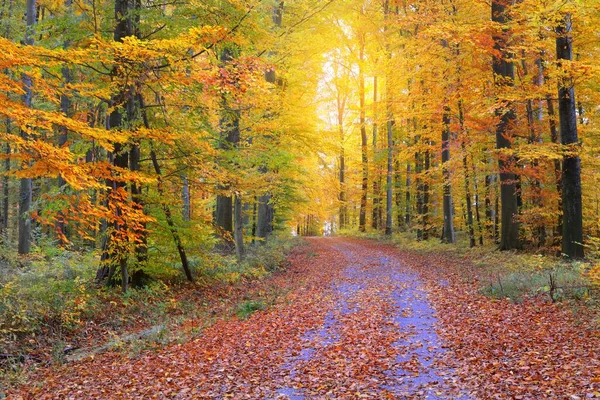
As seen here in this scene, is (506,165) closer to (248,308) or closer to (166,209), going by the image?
(248,308)

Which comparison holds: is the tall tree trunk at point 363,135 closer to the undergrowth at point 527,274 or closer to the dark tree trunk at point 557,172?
the dark tree trunk at point 557,172

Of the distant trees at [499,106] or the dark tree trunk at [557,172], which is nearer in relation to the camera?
the distant trees at [499,106]

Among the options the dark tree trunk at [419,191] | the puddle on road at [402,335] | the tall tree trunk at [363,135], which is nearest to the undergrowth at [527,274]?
the puddle on road at [402,335]

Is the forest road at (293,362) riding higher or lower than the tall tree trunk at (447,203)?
lower

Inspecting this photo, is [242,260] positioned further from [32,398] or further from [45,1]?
[45,1]

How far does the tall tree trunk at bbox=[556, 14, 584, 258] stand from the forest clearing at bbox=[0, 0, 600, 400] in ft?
0.20

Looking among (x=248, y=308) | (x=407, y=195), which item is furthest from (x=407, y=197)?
(x=248, y=308)

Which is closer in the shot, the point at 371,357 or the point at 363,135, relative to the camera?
the point at 371,357

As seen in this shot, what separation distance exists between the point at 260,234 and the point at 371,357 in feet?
52.5

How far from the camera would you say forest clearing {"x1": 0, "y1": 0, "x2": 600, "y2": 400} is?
685cm

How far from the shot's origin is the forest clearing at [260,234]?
6852 millimetres

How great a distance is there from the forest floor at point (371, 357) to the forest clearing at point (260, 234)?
45 mm

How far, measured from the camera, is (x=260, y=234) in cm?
2277

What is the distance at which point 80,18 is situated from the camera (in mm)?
10289
